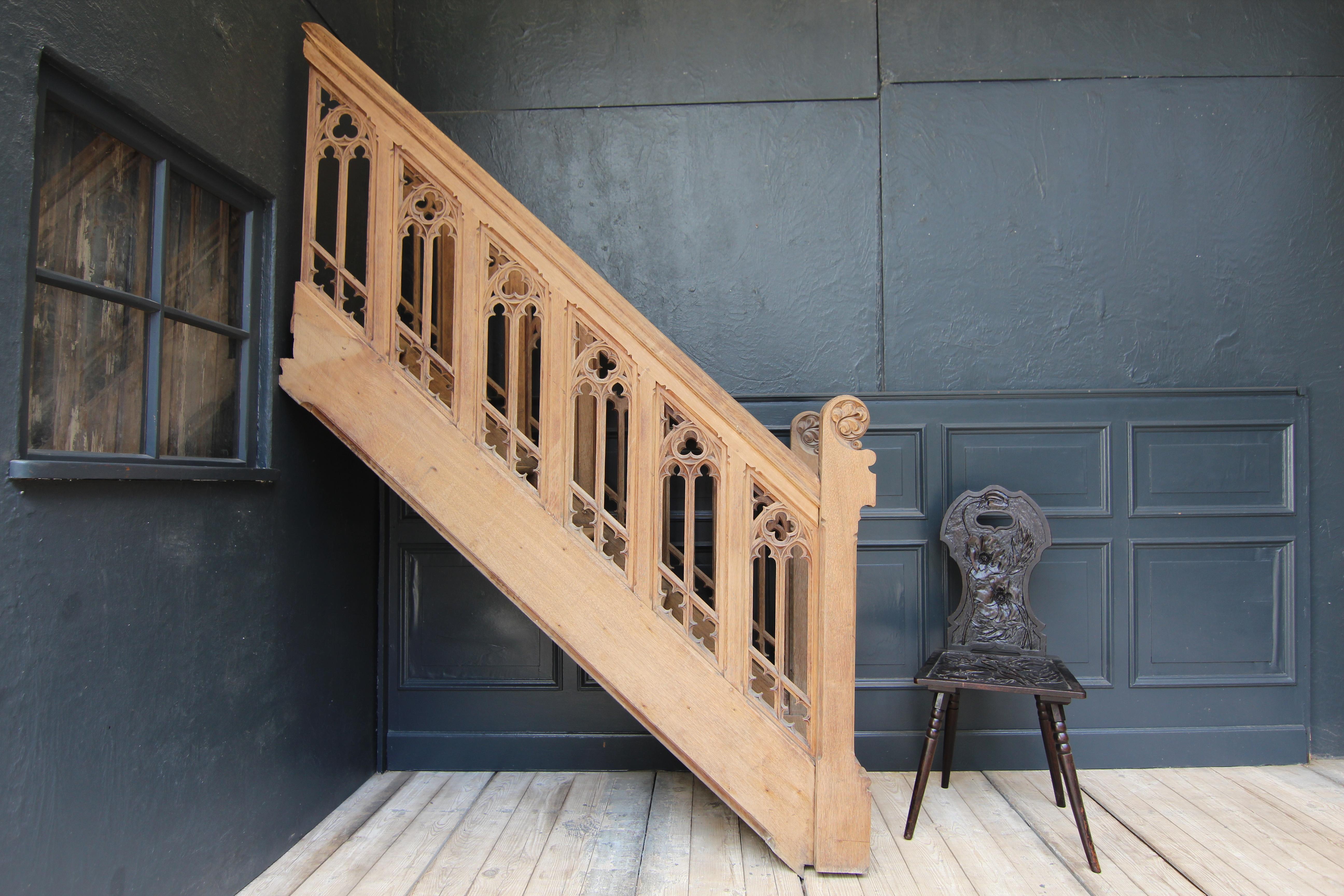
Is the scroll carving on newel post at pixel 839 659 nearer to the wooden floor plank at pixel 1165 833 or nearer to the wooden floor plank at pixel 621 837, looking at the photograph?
the wooden floor plank at pixel 621 837

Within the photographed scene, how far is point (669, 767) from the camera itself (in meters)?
3.17

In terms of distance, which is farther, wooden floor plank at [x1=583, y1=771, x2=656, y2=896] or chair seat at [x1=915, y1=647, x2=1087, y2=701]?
chair seat at [x1=915, y1=647, x2=1087, y2=701]

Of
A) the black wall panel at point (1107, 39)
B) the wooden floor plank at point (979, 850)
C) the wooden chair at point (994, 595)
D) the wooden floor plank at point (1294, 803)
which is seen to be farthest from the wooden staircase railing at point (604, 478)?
the black wall panel at point (1107, 39)

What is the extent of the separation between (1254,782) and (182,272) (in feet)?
14.2

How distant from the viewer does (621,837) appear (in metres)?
2.54

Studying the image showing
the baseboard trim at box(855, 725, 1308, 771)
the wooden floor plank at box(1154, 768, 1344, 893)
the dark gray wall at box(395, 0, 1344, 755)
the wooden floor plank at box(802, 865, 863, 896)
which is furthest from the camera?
the dark gray wall at box(395, 0, 1344, 755)

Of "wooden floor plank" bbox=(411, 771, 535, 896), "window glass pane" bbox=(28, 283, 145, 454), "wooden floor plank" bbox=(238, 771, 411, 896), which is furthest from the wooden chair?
"window glass pane" bbox=(28, 283, 145, 454)

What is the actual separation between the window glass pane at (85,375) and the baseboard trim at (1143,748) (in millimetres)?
2883

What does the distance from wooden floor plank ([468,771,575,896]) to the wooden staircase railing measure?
2.02ft

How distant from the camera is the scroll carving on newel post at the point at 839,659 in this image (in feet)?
7.47

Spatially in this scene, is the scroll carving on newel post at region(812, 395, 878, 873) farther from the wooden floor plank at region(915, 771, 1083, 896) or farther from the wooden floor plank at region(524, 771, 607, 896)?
the wooden floor plank at region(524, 771, 607, 896)

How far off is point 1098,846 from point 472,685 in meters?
2.46

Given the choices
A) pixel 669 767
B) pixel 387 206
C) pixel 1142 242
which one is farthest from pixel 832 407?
pixel 1142 242

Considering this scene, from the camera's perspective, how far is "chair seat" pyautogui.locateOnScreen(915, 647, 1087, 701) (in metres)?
2.34
